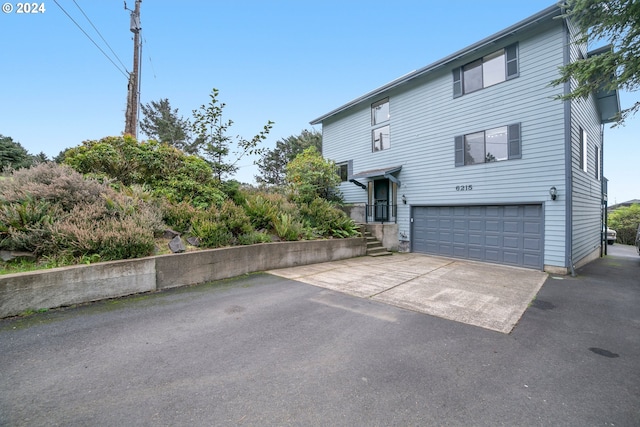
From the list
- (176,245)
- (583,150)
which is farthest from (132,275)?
(583,150)

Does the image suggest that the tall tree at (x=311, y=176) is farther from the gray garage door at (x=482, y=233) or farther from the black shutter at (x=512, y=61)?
the black shutter at (x=512, y=61)

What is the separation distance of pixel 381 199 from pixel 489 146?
4897 mm

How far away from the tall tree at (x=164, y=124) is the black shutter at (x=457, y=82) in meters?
21.5

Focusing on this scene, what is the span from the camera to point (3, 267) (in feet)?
12.8

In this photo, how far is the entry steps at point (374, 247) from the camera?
9932mm

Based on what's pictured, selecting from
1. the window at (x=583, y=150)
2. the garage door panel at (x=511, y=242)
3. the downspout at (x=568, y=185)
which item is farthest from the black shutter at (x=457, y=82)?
the garage door panel at (x=511, y=242)

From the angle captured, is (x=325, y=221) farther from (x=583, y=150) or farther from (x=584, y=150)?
(x=584, y=150)

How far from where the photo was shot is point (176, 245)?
543 centimetres

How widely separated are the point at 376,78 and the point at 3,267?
1658 cm

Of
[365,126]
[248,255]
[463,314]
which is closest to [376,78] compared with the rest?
[365,126]

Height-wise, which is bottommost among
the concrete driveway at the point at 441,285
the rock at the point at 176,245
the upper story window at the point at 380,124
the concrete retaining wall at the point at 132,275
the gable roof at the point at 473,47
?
the concrete driveway at the point at 441,285

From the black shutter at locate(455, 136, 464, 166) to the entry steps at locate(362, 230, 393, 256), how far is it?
4.21 metres

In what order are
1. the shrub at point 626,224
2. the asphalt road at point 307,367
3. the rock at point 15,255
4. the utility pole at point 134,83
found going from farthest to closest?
1. the shrub at point 626,224
2. the utility pole at point 134,83
3. the rock at point 15,255
4. the asphalt road at point 307,367

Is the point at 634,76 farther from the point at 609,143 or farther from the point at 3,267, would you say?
the point at 3,267
